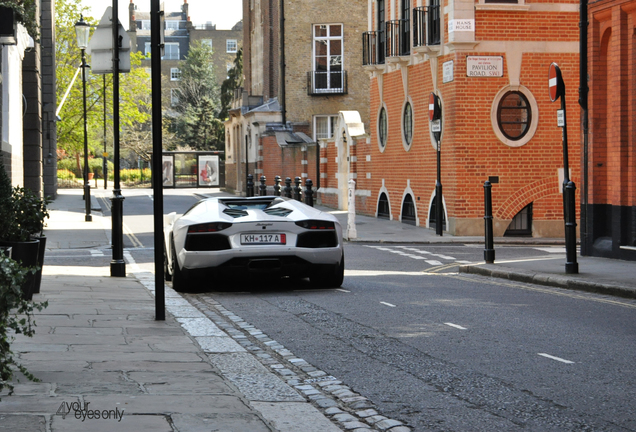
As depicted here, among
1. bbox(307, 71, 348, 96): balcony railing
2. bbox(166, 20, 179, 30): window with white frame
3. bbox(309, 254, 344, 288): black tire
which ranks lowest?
bbox(309, 254, 344, 288): black tire

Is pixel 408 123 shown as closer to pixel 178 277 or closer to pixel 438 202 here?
pixel 438 202

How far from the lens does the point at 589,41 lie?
16.0m

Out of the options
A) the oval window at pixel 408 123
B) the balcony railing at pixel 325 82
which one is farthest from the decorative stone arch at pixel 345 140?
the balcony railing at pixel 325 82

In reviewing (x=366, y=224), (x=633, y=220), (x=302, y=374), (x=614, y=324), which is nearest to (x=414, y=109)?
(x=366, y=224)

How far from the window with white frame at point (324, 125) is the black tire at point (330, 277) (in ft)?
121

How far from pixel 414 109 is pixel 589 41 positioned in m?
10.1

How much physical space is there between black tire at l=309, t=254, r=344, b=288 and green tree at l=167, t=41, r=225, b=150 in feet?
252

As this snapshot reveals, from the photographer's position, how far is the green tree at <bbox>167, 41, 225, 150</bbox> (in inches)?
3474

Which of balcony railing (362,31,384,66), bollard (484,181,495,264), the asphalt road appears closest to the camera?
the asphalt road

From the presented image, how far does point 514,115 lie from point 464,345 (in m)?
16.1

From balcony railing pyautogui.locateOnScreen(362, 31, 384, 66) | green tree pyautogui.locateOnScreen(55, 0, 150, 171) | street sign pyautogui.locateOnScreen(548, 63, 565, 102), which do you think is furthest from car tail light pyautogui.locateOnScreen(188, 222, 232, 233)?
green tree pyautogui.locateOnScreen(55, 0, 150, 171)

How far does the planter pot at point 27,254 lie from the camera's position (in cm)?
948

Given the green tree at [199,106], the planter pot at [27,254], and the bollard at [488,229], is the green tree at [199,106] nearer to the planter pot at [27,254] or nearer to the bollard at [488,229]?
the bollard at [488,229]

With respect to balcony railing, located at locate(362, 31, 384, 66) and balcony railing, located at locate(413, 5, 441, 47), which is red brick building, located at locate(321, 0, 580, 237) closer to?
balcony railing, located at locate(413, 5, 441, 47)
